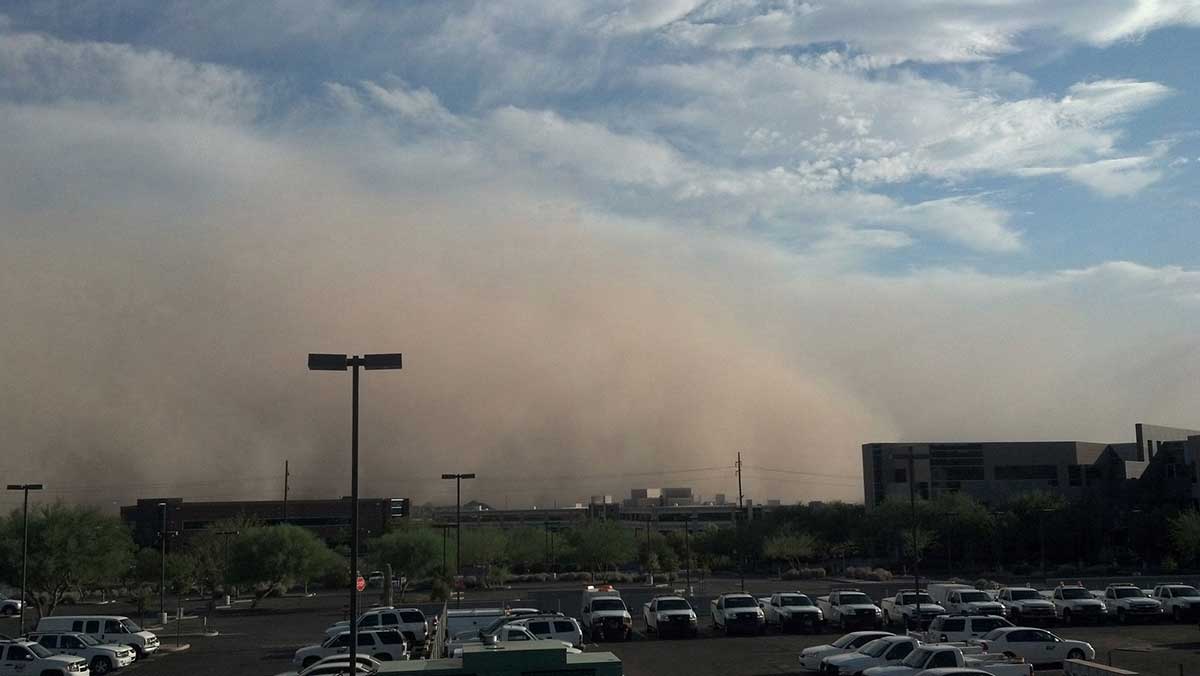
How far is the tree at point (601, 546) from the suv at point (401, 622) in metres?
59.3

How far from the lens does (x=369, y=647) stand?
36.3 metres

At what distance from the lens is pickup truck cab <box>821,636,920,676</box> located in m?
29.9

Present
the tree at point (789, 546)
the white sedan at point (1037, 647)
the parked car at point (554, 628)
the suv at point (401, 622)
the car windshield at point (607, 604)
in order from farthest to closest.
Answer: the tree at point (789, 546) → the car windshield at point (607, 604) → the suv at point (401, 622) → the parked car at point (554, 628) → the white sedan at point (1037, 647)

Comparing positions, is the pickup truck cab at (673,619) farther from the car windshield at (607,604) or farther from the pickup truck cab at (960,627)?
the pickup truck cab at (960,627)

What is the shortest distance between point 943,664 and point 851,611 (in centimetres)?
A: 1932

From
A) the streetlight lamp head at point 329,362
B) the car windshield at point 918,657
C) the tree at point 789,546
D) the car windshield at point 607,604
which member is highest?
the streetlight lamp head at point 329,362

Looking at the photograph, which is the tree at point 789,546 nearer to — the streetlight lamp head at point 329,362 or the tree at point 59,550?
the tree at point 59,550

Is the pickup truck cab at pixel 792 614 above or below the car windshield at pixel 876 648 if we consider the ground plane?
below

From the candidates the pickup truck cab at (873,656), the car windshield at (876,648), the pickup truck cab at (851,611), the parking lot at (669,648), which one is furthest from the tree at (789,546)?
the pickup truck cab at (873,656)

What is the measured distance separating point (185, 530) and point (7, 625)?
207ft

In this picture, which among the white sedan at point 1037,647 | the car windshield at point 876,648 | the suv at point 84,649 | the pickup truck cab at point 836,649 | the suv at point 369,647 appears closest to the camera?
the car windshield at point 876,648

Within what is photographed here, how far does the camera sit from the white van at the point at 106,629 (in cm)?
4188

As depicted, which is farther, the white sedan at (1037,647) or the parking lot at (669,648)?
the parking lot at (669,648)

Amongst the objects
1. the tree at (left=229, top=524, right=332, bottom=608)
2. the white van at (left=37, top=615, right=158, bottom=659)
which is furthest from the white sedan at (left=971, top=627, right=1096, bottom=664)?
the tree at (left=229, top=524, right=332, bottom=608)
